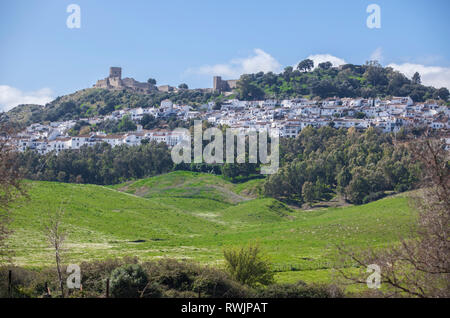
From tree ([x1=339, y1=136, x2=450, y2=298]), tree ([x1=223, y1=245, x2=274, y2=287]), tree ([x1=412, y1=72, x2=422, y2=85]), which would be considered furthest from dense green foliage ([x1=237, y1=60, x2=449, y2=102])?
tree ([x1=339, y1=136, x2=450, y2=298])

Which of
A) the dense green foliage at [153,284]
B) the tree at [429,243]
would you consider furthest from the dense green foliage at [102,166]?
the tree at [429,243]

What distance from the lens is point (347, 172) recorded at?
253 feet

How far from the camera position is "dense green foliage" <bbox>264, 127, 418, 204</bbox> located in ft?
238

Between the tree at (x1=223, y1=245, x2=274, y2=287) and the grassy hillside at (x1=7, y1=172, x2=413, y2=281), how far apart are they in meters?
4.96

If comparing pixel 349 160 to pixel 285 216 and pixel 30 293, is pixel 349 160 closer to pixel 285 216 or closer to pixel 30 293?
pixel 285 216

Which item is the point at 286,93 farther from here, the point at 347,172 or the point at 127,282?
the point at 127,282

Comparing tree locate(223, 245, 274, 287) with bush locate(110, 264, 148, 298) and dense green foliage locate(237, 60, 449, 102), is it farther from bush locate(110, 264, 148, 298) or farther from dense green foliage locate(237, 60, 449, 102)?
dense green foliage locate(237, 60, 449, 102)

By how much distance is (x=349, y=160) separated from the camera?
83.2m

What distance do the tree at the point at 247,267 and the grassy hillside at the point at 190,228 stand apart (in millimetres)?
4958

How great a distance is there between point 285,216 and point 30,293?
49337mm

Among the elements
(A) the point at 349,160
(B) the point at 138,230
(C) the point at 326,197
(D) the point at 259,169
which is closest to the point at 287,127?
(D) the point at 259,169

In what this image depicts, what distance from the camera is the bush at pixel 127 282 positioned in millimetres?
18547

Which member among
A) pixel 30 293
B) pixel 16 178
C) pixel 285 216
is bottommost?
pixel 285 216

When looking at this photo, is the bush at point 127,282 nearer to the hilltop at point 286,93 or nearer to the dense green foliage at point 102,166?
the dense green foliage at point 102,166
